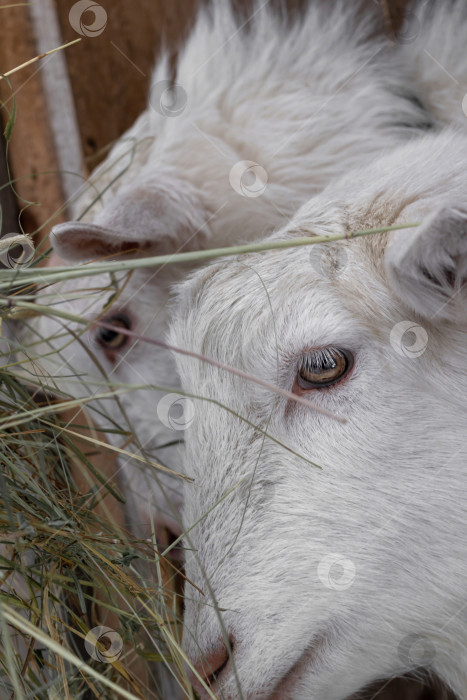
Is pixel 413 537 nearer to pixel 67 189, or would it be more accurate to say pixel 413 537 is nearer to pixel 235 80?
pixel 235 80

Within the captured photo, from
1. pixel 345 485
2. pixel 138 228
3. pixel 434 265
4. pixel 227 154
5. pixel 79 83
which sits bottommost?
pixel 345 485

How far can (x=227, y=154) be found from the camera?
2752 millimetres

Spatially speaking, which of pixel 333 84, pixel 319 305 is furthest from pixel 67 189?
pixel 319 305

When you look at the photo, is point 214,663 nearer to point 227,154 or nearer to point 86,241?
point 86,241

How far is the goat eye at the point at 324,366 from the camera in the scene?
5.37 feet

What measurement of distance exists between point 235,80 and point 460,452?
1868 millimetres

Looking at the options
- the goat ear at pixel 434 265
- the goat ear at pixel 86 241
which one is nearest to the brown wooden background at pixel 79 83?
the goat ear at pixel 86 241

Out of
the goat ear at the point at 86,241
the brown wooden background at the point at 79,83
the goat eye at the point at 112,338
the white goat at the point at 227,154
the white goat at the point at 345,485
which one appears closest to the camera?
the white goat at the point at 345,485

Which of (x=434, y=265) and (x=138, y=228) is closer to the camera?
(x=434, y=265)

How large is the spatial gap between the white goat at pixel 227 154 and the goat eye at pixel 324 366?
0.96 meters

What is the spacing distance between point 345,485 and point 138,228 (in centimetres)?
111

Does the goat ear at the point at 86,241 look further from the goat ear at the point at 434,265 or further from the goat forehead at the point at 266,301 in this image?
the goat ear at the point at 434,265

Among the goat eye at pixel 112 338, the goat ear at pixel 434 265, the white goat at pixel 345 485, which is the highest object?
the goat eye at pixel 112 338

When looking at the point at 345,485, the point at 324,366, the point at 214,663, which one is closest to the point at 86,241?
the point at 324,366
